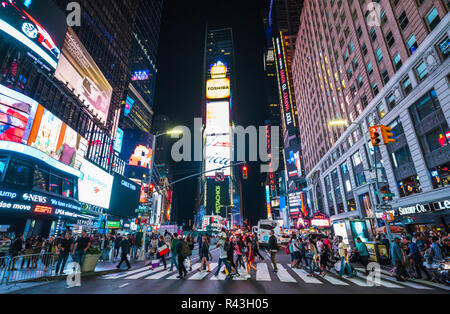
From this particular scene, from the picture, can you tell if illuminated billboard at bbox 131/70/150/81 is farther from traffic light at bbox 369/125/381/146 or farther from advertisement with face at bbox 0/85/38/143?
traffic light at bbox 369/125/381/146

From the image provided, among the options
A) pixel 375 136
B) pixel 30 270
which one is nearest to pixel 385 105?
pixel 375 136

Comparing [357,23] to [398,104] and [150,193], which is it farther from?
[150,193]

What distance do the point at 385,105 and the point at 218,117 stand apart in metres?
118

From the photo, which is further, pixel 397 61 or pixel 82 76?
pixel 82 76

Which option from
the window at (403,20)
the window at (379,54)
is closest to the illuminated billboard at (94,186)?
the window at (379,54)

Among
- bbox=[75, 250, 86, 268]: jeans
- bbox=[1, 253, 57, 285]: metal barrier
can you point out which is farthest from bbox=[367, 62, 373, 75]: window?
bbox=[1, 253, 57, 285]: metal barrier

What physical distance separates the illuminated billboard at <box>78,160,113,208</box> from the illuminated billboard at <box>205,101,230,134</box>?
4355 inches

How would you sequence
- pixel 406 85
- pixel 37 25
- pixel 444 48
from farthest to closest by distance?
pixel 37 25
pixel 406 85
pixel 444 48

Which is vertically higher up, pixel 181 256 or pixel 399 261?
pixel 181 256

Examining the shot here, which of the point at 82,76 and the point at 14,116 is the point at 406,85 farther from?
the point at 82,76

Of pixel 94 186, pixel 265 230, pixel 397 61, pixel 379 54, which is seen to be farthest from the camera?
pixel 265 230

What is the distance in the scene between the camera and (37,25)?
2452 cm

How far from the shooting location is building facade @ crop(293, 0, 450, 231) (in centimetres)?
1969
